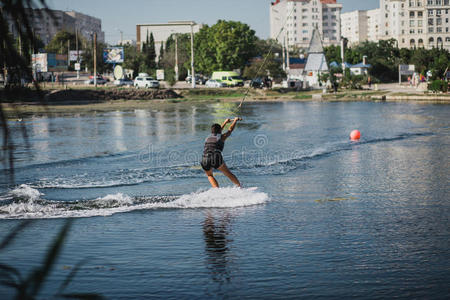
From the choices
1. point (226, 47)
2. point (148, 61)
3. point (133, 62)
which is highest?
point (226, 47)

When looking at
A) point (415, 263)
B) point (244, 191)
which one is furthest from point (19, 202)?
point (415, 263)

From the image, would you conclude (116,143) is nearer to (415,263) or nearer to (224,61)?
(415,263)

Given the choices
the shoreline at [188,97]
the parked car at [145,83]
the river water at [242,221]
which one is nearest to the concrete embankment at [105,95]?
the shoreline at [188,97]

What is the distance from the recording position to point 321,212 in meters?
10.1

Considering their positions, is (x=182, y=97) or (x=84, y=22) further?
(x=182, y=97)

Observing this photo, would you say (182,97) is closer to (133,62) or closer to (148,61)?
(133,62)

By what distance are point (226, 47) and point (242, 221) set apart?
82.6 meters

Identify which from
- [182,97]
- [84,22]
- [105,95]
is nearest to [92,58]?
[105,95]

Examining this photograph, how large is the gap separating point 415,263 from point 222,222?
11.2 feet

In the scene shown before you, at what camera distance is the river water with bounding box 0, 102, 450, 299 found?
6.35m

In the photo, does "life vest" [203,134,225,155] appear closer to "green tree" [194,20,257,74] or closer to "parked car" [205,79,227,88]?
"parked car" [205,79,227,88]

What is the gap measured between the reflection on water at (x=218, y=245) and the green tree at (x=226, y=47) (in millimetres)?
82347

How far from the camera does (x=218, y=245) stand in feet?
26.2

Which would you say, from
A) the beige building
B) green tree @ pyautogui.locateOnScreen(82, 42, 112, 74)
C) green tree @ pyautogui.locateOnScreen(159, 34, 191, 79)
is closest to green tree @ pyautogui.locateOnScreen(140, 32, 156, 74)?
green tree @ pyautogui.locateOnScreen(159, 34, 191, 79)
